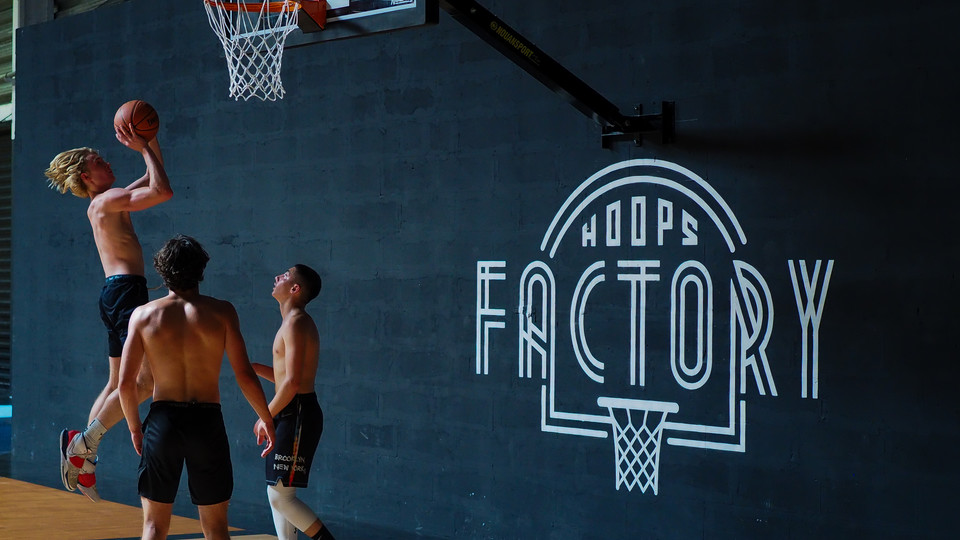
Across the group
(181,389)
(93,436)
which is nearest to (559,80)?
(181,389)

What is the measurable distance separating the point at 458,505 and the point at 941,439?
10.2 feet

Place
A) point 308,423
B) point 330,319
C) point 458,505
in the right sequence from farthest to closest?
point 330,319 < point 458,505 < point 308,423

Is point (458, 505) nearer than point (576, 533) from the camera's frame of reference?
No

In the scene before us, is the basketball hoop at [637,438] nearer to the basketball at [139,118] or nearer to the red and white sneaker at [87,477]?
the red and white sneaker at [87,477]

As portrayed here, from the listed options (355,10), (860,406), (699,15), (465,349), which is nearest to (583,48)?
(699,15)

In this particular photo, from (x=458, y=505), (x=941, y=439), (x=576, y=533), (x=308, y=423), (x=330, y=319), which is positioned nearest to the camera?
(x=941, y=439)

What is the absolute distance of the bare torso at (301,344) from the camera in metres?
6.02

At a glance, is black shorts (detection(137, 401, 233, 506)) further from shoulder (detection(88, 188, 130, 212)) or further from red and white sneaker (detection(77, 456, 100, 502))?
shoulder (detection(88, 188, 130, 212))

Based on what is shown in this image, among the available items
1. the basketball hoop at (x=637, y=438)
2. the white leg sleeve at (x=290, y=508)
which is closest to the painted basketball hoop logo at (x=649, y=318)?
the basketball hoop at (x=637, y=438)

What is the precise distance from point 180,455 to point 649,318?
2.72m

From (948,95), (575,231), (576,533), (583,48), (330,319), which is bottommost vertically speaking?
(576,533)

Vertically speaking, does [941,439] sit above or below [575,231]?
below

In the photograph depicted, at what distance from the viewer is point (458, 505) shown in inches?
293

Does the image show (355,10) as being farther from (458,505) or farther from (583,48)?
(458,505)
